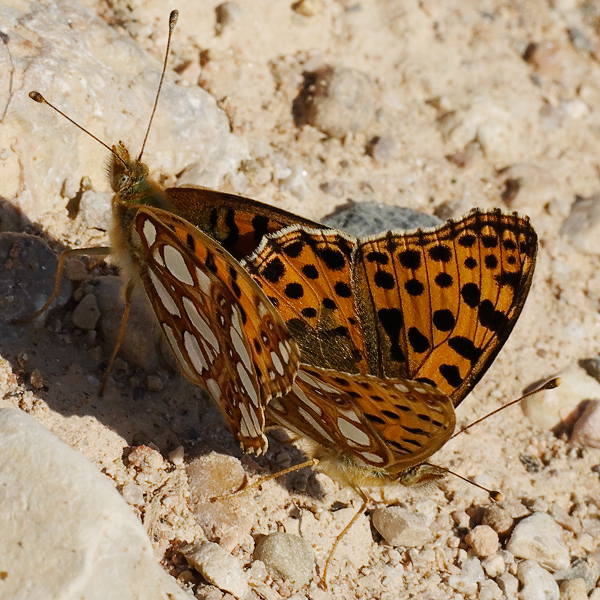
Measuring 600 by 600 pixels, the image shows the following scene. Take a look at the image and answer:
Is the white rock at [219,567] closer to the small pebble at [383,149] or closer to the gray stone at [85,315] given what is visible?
the gray stone at [85,315]

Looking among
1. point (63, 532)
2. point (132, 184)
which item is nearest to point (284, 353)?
point (63, 532)

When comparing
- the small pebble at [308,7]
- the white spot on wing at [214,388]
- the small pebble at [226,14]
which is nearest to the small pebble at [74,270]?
the white spot on wing at [214,388]

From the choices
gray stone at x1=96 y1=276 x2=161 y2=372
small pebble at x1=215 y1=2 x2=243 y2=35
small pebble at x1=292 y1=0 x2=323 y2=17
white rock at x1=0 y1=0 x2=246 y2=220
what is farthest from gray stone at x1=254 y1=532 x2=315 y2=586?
small pebble at x1=292 y1=0 x2=323 y2=17

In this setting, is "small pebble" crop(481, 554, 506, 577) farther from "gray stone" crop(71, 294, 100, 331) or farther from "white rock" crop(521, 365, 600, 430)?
"gray stone" crop(71, 294, 100, 331)

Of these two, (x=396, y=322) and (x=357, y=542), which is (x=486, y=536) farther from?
(x=396, y=322)

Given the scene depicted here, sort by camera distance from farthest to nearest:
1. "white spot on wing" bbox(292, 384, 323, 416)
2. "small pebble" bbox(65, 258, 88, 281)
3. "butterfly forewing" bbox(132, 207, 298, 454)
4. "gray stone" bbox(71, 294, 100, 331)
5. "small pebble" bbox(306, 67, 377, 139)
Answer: "small pebble" bbox(306, 67, 377, 139)
"small pebble" bbox(65, 258, 88, 281)
"gray stone" bbox(71, 294, 100, 331)
"white spot on wing" bbox(292, 384, 323, 416)
"butterfly forewing" bbox(132, 207, 298, 454)

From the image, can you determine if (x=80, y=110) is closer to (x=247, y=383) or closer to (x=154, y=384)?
(x=154, y=384)
